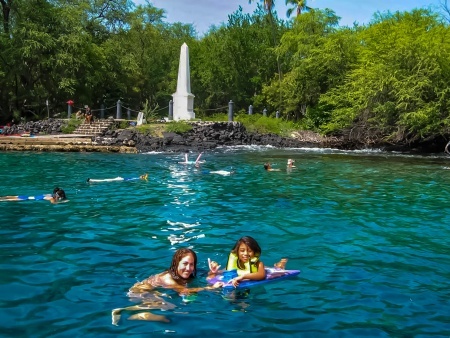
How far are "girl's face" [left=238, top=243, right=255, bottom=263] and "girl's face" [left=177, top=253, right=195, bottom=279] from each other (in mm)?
675

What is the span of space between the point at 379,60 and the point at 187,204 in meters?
25.0

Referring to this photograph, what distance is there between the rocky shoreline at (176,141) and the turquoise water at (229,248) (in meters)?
9.74

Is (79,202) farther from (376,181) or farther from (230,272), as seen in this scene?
(376,181)

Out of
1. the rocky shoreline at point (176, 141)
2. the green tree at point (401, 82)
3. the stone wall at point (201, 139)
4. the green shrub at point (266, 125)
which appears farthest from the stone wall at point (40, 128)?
the green tree at point (401, 82)

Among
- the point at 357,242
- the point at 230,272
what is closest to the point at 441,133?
the point at 357,242

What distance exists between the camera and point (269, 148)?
101ft

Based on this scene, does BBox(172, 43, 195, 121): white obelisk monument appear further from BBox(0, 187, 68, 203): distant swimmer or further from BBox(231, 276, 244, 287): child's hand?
BBox(231, 276, 244, 287): child's hand

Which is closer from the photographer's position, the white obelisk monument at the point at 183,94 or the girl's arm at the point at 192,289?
the girl's arm at the point at 192,289

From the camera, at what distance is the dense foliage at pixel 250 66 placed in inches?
1182

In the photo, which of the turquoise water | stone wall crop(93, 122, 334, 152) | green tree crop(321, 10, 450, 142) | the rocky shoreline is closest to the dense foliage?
green tree crop(321, 10, 450, 142)

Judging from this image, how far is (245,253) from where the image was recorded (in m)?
6.04

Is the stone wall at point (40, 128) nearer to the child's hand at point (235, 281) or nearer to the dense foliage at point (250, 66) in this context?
the dense foliage at point (250, 66)

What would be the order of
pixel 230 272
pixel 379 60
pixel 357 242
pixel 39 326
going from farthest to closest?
pixel 379 60 → pixel 357 242 → pixel 230 272 → pixel 39 326

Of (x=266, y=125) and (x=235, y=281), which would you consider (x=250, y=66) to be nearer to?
(x=266, y=125)
